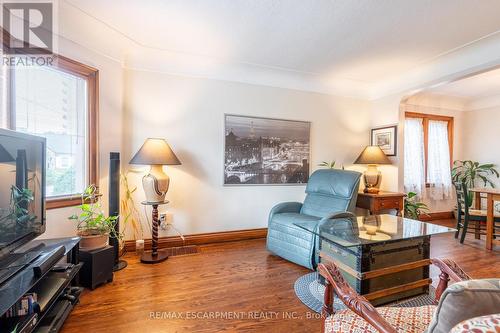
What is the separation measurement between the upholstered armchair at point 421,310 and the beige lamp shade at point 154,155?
1.90 meters

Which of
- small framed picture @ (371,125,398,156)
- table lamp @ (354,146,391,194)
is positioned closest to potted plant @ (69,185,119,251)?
table lamp @ (354,146,391,194)

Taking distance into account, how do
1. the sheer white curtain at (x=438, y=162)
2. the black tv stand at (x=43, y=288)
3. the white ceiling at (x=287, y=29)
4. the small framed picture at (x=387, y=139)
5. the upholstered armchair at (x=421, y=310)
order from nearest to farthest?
the upholstered armchair at (x=421, y=310) < the black tv stand at (x=43, y=288) < the white ceiling at (x=287, y=29) < the small framed picture at (x=387, y=139) < the sheer white curtain at (x=438, y=162)

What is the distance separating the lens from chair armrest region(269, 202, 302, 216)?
2.90 meters

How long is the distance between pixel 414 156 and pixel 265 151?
2.97 metres

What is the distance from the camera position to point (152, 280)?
220 cm

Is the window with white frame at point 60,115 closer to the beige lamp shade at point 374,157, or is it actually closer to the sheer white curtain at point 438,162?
the beige lamp shade at point 374,157

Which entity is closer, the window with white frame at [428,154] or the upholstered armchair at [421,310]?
the upholstered armchair at [421,310]

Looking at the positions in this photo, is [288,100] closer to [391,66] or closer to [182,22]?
[391,66]

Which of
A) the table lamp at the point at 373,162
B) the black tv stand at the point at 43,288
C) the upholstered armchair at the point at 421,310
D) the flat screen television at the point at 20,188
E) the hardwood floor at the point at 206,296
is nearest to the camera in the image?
the upholstered armchair at the point at 421,310

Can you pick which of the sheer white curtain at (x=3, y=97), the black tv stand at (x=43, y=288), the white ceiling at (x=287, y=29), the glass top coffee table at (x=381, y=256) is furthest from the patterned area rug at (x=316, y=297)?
the sheer white curtain at (x=3, y=97)

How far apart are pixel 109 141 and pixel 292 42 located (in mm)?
2247

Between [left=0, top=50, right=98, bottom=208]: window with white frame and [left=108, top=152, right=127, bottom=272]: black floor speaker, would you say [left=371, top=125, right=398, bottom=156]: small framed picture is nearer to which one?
[left=108, top=152, right=127, bottom=272]: black floor speaker

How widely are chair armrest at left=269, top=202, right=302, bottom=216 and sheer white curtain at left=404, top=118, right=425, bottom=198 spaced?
260 cm

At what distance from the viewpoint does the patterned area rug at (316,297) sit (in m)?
1.86
